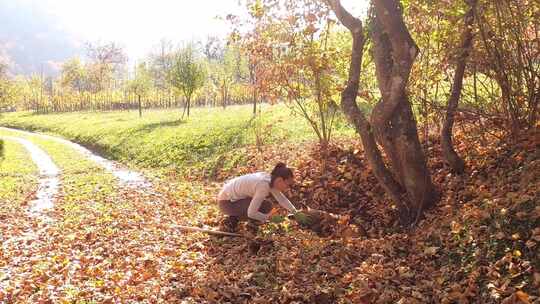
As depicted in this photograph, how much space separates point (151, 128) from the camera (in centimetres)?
3244

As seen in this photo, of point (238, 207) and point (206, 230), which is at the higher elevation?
point (238, 207)

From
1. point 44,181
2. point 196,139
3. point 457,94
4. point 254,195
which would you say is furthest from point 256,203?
point 196,139

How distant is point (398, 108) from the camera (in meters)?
7.32

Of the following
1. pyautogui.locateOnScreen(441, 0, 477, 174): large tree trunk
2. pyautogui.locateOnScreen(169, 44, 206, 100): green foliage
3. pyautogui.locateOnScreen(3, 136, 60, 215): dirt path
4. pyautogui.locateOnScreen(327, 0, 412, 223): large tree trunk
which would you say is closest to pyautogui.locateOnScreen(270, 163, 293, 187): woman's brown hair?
pyautogui.locateOnScreen(327, 0, 412, 223): large tree trunk

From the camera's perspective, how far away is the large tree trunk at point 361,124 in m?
7.74

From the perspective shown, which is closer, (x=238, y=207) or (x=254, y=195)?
(x=254, y=195)

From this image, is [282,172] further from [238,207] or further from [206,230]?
[206,230]

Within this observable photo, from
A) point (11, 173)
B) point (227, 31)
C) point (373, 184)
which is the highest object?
point (227, 31)

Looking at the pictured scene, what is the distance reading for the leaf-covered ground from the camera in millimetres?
5180

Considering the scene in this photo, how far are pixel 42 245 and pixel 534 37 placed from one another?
371 inches

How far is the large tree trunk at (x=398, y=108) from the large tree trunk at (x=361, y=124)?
6.9 inches

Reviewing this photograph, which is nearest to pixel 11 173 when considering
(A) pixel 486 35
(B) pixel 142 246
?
(B) pixel 142 246

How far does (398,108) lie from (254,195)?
2808 mm

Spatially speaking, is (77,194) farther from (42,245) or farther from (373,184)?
(373,184)
